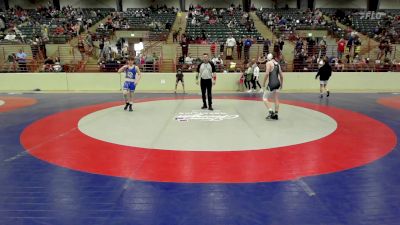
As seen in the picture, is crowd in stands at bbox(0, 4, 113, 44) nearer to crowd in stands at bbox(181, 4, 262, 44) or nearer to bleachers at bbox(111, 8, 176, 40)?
bleachers at bbox(111, 8, 176, 40)

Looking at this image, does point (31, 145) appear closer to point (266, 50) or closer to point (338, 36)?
point (266, 50)

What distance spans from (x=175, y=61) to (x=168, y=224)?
16084mm

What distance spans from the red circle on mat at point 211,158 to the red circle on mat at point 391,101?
15.1 feet

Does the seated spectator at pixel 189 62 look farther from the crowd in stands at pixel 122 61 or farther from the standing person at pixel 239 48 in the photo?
the standing person at pixel 239 48

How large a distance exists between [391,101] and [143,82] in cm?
1114

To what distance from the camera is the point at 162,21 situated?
2908 cm

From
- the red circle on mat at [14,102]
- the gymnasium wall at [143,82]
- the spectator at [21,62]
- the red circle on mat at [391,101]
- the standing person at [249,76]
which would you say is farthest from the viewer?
the spectator at [21,62]

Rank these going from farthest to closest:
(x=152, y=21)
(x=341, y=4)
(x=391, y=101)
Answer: (x=341, y=4), (x=152, y=21), (x=391, y=101)

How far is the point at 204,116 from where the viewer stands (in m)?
10.2

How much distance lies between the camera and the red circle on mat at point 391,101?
12.7m

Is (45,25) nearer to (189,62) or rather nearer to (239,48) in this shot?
(189,62)

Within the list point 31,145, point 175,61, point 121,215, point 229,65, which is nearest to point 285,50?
point 229,65

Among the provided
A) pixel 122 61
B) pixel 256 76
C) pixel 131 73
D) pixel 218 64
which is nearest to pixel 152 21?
pixel 122 61

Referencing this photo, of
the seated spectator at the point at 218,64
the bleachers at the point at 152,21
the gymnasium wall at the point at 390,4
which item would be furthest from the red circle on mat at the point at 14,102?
the gymnasium wall at the point at 390,4
